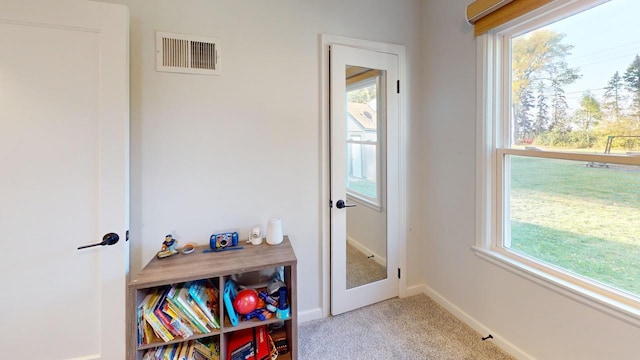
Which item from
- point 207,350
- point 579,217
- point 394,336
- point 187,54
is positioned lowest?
point 394,336

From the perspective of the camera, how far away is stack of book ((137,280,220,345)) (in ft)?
4.78

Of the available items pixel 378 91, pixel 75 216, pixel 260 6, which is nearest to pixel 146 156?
pixel 75 216

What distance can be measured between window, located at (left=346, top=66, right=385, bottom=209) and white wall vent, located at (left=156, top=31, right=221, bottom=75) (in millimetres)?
1009

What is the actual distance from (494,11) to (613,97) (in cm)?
86

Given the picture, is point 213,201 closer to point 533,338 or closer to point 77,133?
point 77,133

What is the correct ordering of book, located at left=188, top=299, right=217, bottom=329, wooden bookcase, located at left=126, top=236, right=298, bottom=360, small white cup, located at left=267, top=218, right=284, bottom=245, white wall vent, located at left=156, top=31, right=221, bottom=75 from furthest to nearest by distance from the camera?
small white cup, located at left=267, top=218, right=284, bottom=245 < white wall vent, located at left=156, top=31, right=221, bottom=75 < book, located at left=188, top=299, right=217, bottom=329 < wooden bookcase, located at left=126, top=236, right=298, bottom=360

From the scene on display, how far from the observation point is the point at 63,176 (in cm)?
150

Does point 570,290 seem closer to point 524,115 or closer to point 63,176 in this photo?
point 524,115

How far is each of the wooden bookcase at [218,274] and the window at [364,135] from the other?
2.77ft

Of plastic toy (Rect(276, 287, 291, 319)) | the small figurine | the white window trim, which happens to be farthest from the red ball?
the white window trim

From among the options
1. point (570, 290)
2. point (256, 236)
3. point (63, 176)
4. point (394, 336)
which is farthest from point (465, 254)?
point (63, 176)

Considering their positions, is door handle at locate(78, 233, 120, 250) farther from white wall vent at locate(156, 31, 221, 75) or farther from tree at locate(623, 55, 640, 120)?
tree at locate(623, 55, 640, 120)

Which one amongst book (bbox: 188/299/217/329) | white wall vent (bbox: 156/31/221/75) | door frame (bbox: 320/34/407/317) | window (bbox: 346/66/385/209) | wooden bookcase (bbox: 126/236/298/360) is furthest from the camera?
window (bbox: 346/66/385/209)

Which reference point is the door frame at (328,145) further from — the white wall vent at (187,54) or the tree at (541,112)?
the tree at (541,112)
